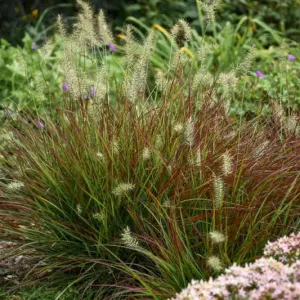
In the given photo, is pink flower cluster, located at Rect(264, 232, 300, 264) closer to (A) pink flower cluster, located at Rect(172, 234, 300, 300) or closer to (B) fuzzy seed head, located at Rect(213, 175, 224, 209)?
(A) pink flower cluster, located at Rect(172, 234, 300, 300)

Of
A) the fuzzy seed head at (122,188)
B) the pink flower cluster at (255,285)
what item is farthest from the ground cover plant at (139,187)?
the pink flower cluster at (255,285)

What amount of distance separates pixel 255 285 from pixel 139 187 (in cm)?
128

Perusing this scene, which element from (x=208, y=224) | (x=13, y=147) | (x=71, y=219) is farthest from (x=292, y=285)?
(x=13, y=147)

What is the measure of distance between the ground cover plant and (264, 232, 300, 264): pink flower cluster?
1.38ft

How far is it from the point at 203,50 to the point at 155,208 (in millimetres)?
837

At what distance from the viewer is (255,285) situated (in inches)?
98.1

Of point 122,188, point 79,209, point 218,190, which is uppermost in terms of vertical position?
point 218,190

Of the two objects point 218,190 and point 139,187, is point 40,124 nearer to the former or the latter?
point 139,187

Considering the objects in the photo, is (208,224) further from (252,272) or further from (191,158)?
(252,272)

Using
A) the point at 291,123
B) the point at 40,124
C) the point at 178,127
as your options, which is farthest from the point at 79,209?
the point at 291,123

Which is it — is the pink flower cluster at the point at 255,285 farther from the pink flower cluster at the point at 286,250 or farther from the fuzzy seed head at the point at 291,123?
the fuzzy seed head at the point at 291,123

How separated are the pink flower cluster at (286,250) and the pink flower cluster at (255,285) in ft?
0.61

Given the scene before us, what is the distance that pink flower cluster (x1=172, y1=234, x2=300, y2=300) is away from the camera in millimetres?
2289

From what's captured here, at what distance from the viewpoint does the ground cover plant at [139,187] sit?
338 cm
